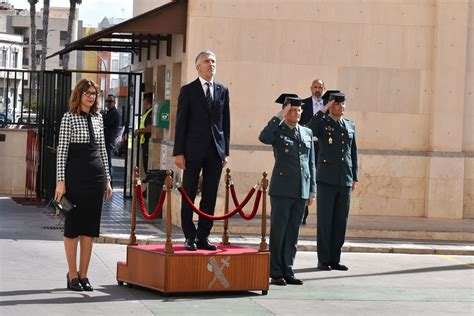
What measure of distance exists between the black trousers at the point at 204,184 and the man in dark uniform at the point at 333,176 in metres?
2.29

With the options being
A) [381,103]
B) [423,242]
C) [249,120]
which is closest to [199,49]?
[249,120]

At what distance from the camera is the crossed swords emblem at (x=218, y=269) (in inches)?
467

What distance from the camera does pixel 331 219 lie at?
1438cm

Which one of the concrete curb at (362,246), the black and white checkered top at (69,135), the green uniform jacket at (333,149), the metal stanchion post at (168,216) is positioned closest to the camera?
the metal stanchion post at (168,216)

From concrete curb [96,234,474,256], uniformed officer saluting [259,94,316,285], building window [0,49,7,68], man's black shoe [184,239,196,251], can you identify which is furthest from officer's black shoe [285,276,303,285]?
building window [0,49,7,68]

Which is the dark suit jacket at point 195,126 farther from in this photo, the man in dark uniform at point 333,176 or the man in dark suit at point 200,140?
the man in dark uniform at point 333,176

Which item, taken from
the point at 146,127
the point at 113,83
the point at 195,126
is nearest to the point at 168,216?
the point at 195,126

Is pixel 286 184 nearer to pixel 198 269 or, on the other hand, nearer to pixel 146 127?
pixel 198 269

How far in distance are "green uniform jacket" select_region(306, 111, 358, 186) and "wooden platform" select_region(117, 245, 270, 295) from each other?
240 cm

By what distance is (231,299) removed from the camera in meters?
11.8

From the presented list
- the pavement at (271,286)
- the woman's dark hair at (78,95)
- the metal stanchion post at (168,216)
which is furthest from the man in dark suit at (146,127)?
the metal stanchion post at (168,216)

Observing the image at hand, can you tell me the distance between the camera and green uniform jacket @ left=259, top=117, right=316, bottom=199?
505 inches

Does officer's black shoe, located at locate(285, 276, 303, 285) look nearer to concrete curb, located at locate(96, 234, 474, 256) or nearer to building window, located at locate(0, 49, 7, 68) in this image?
concrete curb, located at locate(96, 234, 474, 256)

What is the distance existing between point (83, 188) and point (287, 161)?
91.7 inches
